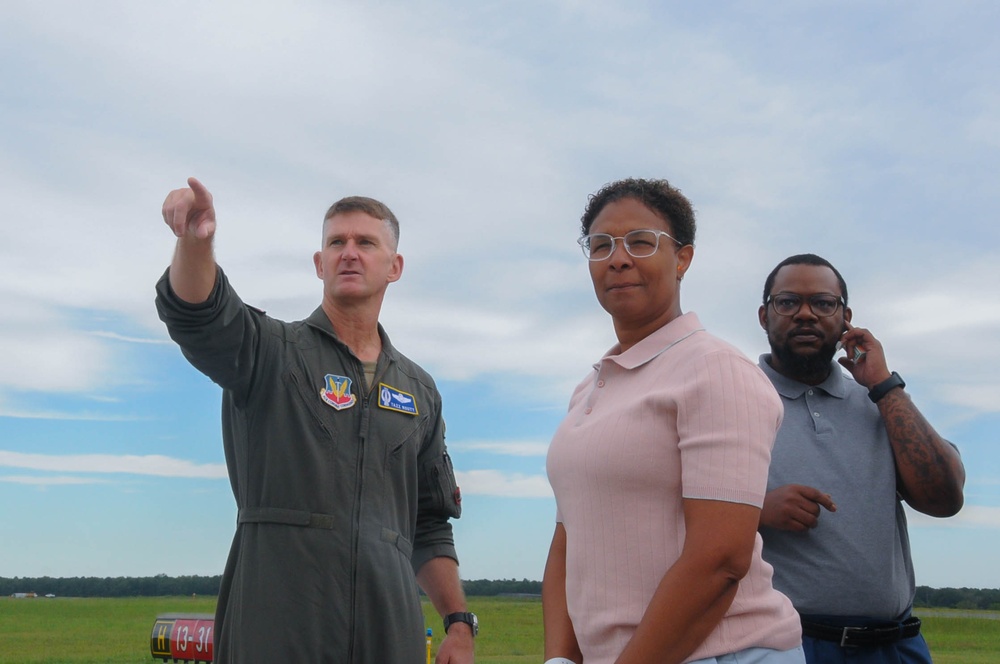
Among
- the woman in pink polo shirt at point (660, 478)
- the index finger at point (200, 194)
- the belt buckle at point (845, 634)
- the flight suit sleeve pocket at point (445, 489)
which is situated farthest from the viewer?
the flight suit sleeve pocket at point (445, 489)

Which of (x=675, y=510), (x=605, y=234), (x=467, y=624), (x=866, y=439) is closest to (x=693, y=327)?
(x=605, y=234)

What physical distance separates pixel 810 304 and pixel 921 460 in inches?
30.4

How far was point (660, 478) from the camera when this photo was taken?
2.34 meters

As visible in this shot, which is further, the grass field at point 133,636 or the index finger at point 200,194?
the grass field at point 133,636

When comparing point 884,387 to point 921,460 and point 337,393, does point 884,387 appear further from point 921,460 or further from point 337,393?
point 337,393

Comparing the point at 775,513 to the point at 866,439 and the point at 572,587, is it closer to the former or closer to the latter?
the point at 866,439

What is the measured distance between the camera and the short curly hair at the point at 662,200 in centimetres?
268

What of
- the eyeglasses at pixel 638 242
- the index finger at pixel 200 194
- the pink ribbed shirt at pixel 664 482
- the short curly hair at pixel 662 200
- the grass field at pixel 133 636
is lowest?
the grass field at pixel 133 636

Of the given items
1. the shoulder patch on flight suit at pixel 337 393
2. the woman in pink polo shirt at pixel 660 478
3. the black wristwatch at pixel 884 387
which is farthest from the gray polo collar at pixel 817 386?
the shoulder patch on flight suit at pixel 337 393

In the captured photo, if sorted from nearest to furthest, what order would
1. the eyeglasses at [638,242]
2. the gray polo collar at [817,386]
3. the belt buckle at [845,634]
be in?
the eyeglasses at [638,242], the belt buckle at [845,634], the gray polo collar at [817,386]

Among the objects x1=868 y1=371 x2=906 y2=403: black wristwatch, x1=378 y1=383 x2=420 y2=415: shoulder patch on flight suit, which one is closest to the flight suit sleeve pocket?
x1=378 y1=383 x2=420 y2=415: shoulder patch on flight suit

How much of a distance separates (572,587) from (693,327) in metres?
0.82

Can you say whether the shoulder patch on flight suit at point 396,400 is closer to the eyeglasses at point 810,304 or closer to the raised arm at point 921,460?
the eyeglasses at point 810,304

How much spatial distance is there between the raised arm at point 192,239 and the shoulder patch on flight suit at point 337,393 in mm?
782
